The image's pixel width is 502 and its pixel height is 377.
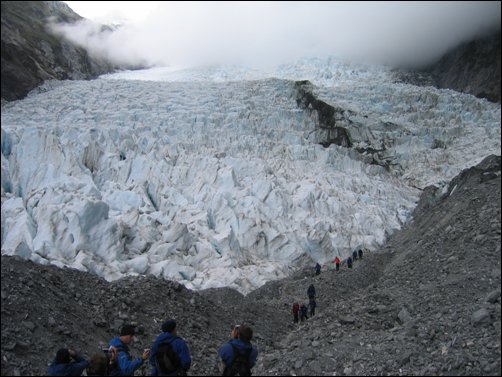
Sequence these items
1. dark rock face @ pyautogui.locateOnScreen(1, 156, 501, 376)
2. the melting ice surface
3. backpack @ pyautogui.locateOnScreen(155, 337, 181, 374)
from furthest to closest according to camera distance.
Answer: the melting ice surface
dark rock face @ pyautogui.locateOnScreen(1, 156, 501, 376)
backpack @ pyautogui.locateOnScreen(155, 337, 181, 374)

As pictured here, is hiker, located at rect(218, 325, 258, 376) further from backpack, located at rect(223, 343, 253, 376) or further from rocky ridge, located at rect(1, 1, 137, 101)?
rocky ridge, located at rect(1, 1, 137, 101)

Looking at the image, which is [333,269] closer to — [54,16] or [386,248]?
[386,248]

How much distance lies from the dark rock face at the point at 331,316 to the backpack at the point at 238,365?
88.0 inches

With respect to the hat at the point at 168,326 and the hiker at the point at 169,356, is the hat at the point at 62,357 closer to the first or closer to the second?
the hiker at the point at 169,356

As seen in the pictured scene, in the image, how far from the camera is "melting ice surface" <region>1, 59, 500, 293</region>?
1359 cm

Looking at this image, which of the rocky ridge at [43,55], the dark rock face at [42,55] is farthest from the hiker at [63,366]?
the dark rock face at [42,55]

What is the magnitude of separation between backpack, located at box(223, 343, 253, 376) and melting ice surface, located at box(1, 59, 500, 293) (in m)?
7.26

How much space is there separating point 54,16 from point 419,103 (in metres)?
26.9

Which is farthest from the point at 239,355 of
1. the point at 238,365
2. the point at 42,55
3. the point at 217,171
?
the point at 42,55

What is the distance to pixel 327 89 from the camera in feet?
99.6

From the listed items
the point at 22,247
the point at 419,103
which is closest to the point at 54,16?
the point at 419,103

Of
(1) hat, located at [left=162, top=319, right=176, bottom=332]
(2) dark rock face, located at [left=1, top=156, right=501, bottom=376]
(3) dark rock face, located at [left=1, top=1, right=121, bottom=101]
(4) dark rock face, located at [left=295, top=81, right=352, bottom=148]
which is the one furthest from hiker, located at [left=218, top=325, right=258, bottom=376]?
(4) dark rock face, located at [left=295, top=81, right=352, bottom=148]

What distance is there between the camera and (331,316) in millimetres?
9781

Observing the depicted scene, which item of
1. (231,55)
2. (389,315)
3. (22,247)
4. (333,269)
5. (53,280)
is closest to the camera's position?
(53,280)
